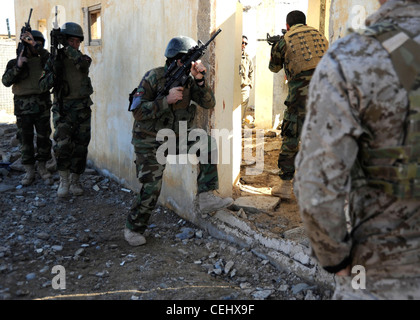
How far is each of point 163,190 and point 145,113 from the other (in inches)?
54.7

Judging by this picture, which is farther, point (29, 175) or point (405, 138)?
point (29, 175)

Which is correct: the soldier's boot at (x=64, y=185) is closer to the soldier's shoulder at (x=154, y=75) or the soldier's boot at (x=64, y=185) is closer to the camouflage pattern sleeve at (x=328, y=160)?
the soldier's shoulder at (x=154, y=75)

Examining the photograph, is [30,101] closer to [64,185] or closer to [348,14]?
[64,185]

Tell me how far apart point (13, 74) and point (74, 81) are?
3.11ft

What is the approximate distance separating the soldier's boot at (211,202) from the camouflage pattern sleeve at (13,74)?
3.20 metres

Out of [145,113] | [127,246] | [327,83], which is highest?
[327,83]

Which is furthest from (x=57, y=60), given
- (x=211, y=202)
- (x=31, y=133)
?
(x=211, y=202)

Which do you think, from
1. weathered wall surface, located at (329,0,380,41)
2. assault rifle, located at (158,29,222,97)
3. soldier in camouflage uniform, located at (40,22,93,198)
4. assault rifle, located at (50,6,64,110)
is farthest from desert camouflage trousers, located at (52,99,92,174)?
weathered wall surface, located at (329,0,380,41)

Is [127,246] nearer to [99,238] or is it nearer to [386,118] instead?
[99,238]

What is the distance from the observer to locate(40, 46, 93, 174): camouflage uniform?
17.0ft

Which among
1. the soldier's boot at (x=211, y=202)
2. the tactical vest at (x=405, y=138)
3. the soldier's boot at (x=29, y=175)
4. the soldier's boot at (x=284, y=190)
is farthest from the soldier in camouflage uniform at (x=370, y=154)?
the soldier's boot at (x=29, y=175)

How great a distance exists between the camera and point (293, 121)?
15.4ft

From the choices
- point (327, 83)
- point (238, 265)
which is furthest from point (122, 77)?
point (327, 83)

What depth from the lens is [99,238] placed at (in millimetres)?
4152
